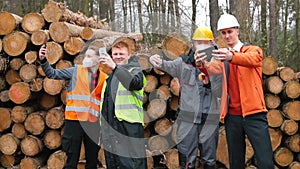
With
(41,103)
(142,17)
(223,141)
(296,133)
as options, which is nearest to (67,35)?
(41,103)

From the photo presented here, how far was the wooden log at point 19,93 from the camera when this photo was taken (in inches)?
202

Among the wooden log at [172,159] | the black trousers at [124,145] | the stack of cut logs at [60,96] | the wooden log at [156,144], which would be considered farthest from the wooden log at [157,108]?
the black trousers at [124,145]

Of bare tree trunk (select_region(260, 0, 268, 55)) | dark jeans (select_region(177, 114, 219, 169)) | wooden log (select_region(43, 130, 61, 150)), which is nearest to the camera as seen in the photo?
dark jeans (select_region(177, 114, 219, 169))

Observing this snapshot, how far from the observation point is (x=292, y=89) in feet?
16.6

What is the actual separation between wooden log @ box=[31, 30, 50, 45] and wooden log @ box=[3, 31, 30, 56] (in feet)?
0.34

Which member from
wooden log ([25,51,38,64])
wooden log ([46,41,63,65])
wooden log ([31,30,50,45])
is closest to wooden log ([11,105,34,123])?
wooden log ([25,51,38,64])

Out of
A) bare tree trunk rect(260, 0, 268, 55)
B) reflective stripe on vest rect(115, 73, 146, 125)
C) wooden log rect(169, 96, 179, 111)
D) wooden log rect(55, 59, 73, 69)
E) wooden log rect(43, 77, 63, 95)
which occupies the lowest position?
wooden log rect(169, 96, 179, 111)

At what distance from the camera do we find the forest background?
6.01 m

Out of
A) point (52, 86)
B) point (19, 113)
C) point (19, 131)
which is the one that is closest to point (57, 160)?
point (19, 131)

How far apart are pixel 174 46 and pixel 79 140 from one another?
64.7 inches

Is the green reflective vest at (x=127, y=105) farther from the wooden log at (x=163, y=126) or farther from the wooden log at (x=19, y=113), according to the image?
the wooden log at (x=19, y=113)

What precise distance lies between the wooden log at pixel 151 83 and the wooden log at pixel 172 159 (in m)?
0.85

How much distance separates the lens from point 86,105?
4.46m

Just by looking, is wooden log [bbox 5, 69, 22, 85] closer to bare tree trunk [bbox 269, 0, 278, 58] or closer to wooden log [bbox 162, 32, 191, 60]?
wooden log [bbox 162, 32, 191, 60]
